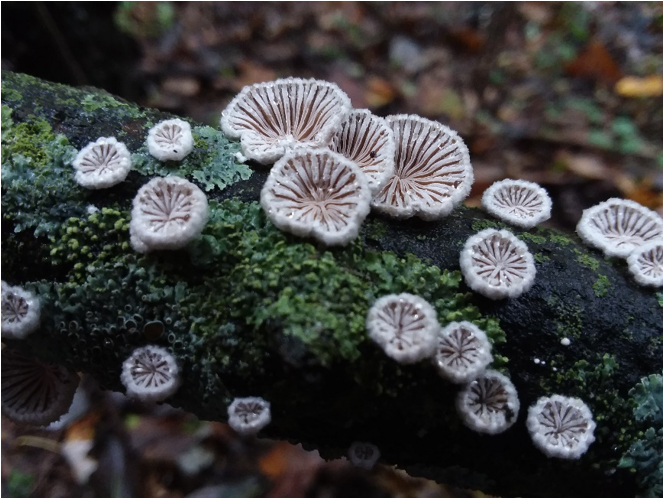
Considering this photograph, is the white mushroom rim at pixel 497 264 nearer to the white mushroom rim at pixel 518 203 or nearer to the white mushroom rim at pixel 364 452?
the white mushroom rim at pixel 518 203

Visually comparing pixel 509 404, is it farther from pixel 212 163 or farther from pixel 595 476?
pixel 212 163

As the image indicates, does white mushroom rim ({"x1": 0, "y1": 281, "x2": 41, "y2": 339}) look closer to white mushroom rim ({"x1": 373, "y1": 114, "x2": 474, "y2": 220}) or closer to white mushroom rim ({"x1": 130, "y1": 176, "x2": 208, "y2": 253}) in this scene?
white mushroom rim ({"x1": 130, "y1": 176, "x2": 208, "y2": 253})

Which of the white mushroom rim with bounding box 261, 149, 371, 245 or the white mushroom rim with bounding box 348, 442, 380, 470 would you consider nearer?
the white mushroom rim with bounding box 261, 149, 371, 245

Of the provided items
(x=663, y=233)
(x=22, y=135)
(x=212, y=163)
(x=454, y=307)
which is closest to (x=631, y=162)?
(x=663, y=233)

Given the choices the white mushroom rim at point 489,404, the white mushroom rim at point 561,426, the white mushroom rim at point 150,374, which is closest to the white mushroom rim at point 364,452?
the white mushroom rim at point 489,404

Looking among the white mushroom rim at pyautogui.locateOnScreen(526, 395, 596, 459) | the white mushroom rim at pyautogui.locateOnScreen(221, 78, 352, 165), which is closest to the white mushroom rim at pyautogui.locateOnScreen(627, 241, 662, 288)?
the white mushroom rim at pyautogui.locateOnScreen(526, 395, 596, 459)

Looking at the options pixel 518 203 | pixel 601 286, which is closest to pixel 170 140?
pixel 518 203
